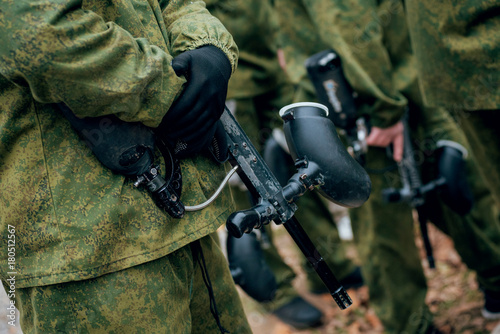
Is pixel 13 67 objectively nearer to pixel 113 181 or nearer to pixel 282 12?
pixel 113 181

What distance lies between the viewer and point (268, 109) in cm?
322

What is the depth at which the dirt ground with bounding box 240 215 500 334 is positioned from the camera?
2809 mm

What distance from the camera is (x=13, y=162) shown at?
3.72ft

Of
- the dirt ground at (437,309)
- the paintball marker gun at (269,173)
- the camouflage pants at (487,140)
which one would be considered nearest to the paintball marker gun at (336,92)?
the camouflage pants at (487,140)

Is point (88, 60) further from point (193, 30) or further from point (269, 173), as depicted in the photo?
point (269, 173)

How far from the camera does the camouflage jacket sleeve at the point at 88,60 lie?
0.98 metres

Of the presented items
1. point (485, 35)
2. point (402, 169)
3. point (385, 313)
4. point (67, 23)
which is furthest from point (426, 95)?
point (67, 23)

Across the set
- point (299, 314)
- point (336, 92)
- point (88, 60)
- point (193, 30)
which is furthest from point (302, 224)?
point (88, 60)

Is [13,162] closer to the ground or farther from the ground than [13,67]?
closer to the ground

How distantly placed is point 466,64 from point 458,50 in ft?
0.20

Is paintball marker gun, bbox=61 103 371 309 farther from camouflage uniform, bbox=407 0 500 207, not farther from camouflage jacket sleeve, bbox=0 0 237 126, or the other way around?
camouflage uniform, bbox=407 0 500 207

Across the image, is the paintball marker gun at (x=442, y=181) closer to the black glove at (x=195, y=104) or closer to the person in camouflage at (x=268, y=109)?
the person in camouflage at (x=268, y=109)

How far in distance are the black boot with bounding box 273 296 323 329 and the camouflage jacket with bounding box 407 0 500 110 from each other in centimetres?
177

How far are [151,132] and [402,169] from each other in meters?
1.67
